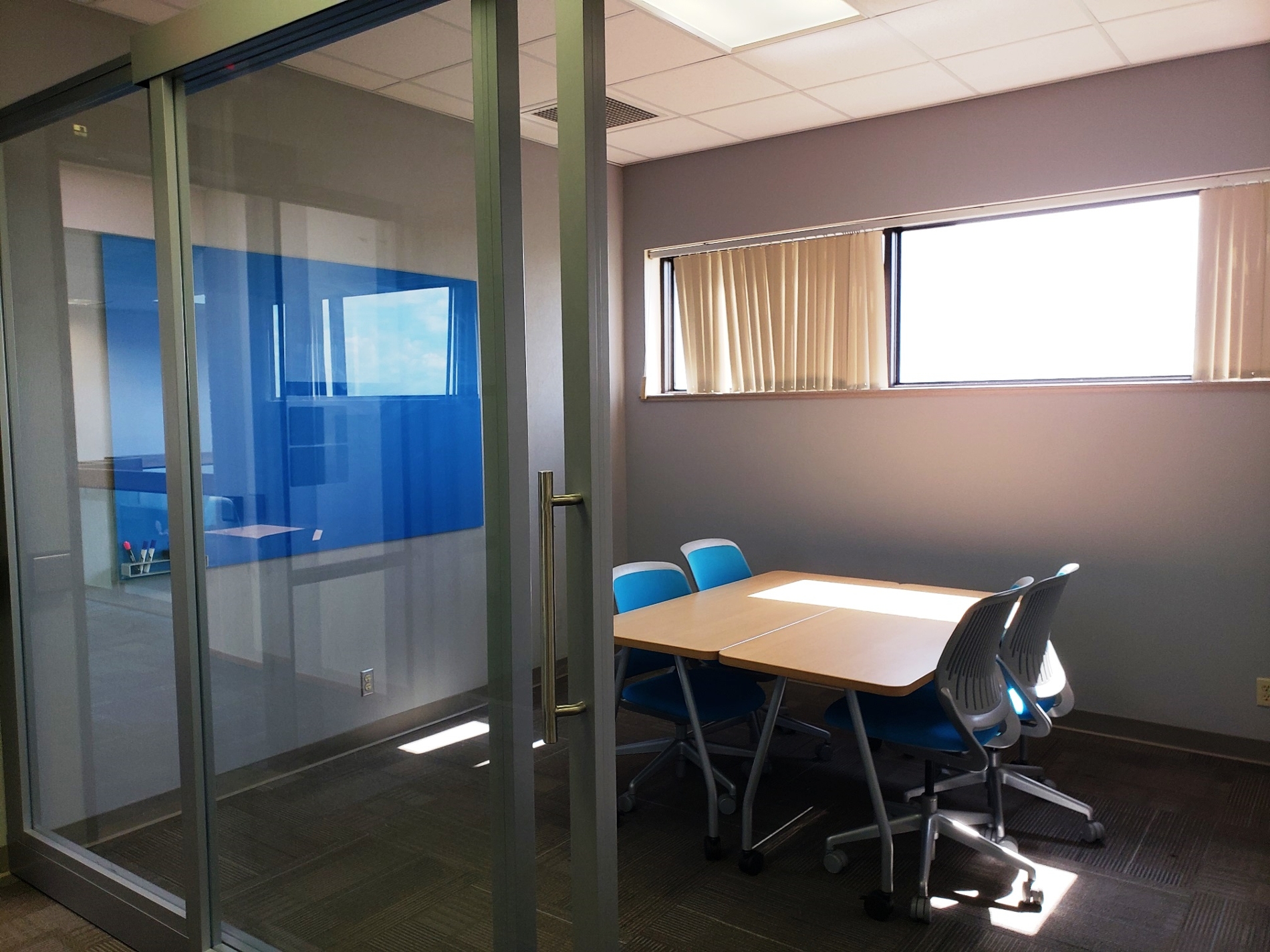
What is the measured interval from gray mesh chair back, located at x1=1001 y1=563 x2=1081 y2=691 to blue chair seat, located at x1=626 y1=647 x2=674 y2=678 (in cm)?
132

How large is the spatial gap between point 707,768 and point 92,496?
220 cm

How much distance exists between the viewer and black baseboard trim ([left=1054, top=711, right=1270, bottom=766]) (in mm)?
4047

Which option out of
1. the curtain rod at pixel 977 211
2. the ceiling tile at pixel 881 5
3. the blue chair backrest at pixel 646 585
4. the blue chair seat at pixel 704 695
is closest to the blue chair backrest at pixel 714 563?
the blue chair backrest at pixel 646 585

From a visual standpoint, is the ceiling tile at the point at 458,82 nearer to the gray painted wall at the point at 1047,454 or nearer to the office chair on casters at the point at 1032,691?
the office chair on casters at the point at 1032,691

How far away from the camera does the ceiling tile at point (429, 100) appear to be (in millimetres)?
1837

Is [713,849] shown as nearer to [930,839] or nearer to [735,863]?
[735,863]

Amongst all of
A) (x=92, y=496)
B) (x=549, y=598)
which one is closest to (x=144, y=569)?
(x=92, y=496)

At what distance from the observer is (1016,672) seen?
3299 millimetres

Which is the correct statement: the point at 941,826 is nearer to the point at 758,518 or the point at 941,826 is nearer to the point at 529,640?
the point at 529,640

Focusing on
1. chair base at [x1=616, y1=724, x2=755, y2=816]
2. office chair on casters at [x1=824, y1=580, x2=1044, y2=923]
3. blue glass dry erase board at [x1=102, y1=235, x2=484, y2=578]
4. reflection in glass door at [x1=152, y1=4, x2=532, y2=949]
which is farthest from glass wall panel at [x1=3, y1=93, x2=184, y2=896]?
office chair on casters at [x1=824, y1=580, x2=1044, y2=923]

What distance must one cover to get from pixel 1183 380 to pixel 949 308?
3.86 feet

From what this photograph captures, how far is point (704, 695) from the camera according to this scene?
3.61 m

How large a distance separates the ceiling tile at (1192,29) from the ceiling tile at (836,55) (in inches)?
31.8

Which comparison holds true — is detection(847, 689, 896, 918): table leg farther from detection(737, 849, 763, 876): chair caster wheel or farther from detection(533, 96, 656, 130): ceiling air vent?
detection(533, 96, 656, 130): ceiling air vent
